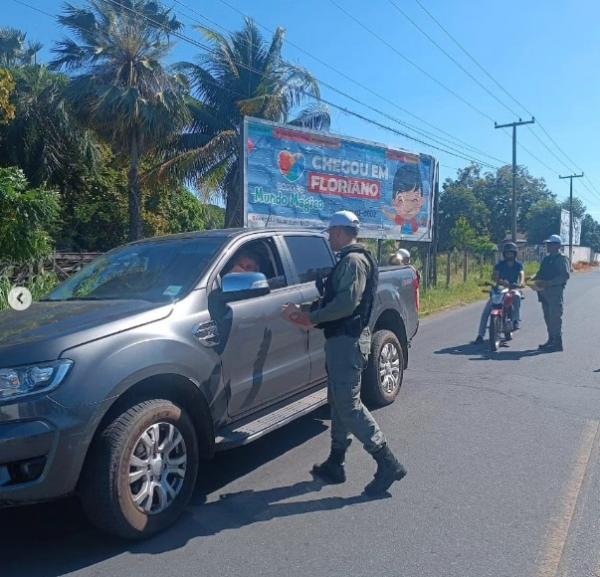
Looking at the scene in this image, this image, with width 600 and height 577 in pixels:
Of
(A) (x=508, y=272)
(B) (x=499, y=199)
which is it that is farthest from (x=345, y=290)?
(B) (x=499, y=199)

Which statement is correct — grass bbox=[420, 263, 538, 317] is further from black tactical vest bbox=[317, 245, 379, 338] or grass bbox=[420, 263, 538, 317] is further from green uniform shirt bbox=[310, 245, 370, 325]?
green uniform shirt bbox=[310, 245, 370, 325]

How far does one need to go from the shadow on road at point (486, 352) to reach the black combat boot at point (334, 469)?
534cm

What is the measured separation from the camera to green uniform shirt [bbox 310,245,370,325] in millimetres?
4363

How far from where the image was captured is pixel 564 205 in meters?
75.1

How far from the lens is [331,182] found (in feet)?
60.5

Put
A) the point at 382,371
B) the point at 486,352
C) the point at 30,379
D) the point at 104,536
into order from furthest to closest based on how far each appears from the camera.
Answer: the point at 486,352
the point at 382,371
the point at 104,536
the point at 30,379

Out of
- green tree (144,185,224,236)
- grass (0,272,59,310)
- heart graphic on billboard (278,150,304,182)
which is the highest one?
heart graphic on billboard (278,150,304,182)

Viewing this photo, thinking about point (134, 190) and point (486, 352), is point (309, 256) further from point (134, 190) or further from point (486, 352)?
point (134, 190)

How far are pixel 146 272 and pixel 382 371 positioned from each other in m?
2.73

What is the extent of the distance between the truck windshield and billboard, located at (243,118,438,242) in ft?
29.2

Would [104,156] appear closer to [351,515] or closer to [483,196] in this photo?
[351,515]

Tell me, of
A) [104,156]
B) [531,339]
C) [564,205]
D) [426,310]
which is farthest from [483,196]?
[531,339]

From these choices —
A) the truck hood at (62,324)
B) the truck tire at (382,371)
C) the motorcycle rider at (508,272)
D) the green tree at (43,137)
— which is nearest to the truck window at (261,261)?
the truck hood at (62,324)

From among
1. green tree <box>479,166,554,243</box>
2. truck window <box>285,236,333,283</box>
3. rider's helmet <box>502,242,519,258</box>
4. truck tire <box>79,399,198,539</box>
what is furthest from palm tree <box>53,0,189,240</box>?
green tree <box>479,166,554,243</box>
